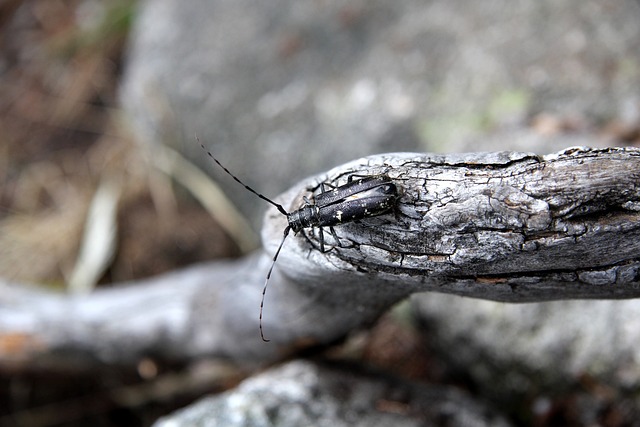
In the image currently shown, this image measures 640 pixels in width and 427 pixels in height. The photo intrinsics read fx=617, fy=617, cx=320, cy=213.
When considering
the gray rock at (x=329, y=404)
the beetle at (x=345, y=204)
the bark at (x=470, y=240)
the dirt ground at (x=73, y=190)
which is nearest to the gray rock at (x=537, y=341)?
the gray rock at (x=329, y=404)

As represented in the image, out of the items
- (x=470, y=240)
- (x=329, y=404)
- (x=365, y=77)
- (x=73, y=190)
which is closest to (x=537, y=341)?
(x=329, y=404)

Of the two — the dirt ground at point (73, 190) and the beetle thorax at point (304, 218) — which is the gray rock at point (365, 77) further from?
the beetle thorax at point (304, 218)

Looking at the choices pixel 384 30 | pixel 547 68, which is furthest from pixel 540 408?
pixel 384 30

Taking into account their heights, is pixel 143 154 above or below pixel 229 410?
above

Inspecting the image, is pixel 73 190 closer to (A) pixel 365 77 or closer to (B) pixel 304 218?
(A) pixel 365 77

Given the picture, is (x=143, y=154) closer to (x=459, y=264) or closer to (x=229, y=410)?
(x=229, y=410)
